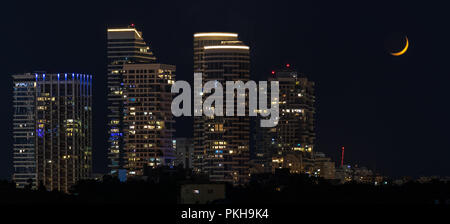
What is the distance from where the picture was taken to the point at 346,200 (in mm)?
179625
